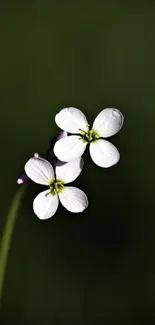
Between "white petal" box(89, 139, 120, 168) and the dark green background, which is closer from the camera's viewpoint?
"white petal" box(89, 139, 120, 168)

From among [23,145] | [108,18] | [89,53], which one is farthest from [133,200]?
[108,18]

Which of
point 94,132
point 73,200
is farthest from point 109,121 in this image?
point 73,200

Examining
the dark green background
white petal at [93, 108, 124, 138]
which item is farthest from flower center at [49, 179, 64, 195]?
the dark green background

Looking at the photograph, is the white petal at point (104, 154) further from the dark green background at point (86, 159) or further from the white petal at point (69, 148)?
the dark green background at point (86, 159)

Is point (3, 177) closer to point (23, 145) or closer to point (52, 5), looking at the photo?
Answer: point (23, 145)

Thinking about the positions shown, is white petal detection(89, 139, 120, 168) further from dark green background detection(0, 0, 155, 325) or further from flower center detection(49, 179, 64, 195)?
dark green background detection(0, 0, 155, 325)

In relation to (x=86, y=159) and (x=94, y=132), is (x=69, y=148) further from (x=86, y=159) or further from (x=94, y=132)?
(x=86, y=159)
